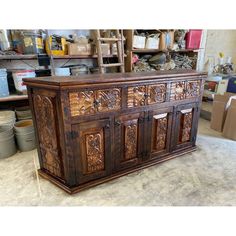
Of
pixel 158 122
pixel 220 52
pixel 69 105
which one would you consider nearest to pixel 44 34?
pixel 69 105

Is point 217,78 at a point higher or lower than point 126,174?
higher

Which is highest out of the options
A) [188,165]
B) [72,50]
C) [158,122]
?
[72,50]

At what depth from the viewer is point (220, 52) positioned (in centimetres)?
428

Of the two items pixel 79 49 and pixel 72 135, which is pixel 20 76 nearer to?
pixel 79 49

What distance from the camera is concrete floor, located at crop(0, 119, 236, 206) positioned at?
1.69 meters

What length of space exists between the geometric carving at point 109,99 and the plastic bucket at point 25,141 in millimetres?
1261

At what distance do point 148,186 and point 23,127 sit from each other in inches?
64.9

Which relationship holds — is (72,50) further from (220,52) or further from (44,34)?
(220,52)

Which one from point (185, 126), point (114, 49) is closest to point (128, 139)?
point (185, 126)

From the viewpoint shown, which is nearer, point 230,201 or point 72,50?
point 230,201

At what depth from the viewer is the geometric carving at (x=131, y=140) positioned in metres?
1.95

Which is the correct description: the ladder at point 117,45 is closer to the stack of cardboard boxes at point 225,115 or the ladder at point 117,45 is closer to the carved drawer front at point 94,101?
the carved drawer front at point 94,101

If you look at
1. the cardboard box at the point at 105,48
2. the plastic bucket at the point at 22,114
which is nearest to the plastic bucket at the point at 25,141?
the plastic bucket at the point at 22,114
